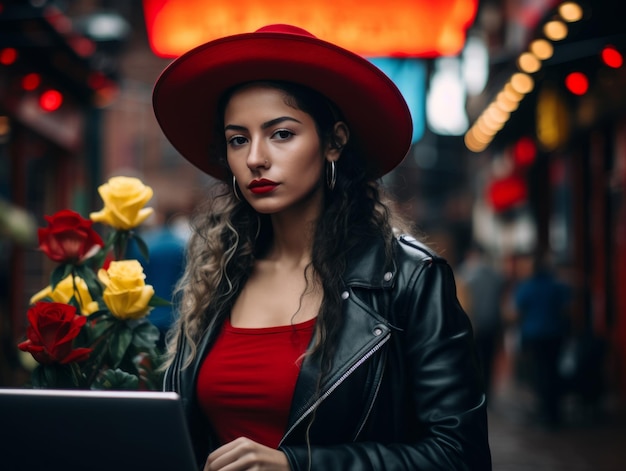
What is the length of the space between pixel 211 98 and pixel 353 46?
5316 millimetres

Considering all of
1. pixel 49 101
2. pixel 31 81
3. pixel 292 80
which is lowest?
pixel 292 80

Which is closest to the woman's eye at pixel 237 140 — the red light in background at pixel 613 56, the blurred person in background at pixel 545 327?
the red light in background at pixel 613 56

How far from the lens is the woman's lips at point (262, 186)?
2.23 metres

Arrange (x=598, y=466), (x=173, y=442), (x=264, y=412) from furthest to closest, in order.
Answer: (x=598, y=466) < (x=264, y=412) < (x=173, y=442)

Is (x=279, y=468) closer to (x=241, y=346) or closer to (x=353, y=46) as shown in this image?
(x=241, y=346)

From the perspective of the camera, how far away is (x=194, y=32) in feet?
24.8

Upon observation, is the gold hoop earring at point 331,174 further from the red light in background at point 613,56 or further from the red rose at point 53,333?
the red light in background at point 613,56

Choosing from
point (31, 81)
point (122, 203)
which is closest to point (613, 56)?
point (122, 203)

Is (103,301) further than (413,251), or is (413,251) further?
(103,301)

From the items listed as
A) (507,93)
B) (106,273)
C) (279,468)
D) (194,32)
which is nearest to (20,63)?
(194,32)

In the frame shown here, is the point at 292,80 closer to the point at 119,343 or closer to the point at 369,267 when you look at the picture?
the point at 369,267

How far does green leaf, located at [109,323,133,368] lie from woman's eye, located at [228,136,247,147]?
0.56 meters

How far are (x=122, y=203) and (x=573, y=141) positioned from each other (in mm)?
12066

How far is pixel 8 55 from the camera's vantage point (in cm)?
935
